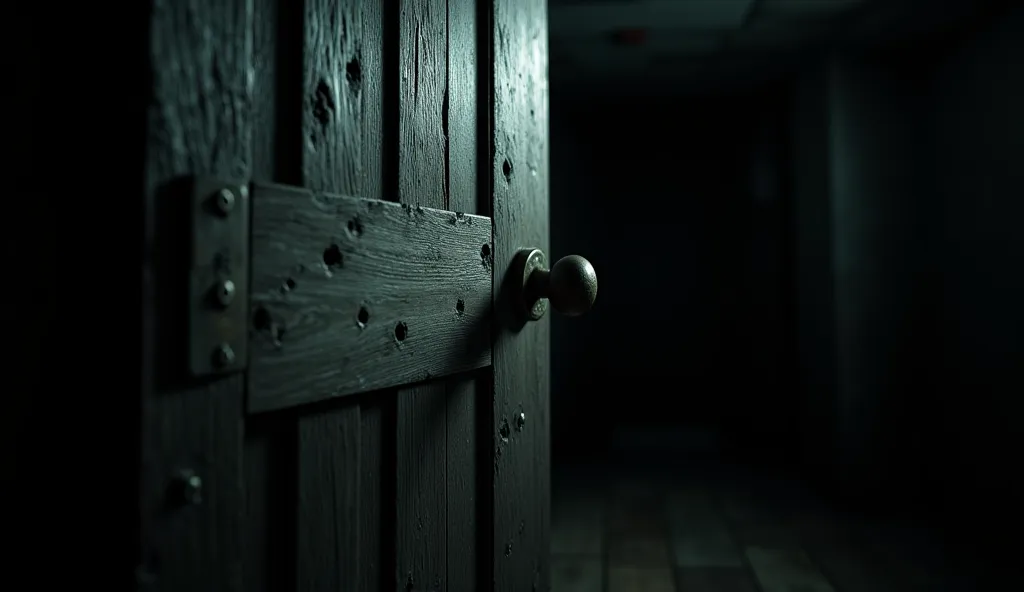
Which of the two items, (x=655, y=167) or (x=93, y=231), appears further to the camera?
(x=655, y=167)

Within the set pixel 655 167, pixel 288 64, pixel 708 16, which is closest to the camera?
pixel 288 64

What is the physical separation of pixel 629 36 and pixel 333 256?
2.60 metres

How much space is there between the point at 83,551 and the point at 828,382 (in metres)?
3.05

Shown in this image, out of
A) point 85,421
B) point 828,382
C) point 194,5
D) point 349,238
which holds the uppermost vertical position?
point 194,5

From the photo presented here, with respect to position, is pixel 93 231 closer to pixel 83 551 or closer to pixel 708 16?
pixel 83 551

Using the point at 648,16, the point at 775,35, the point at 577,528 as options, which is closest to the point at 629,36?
the point at 648,16

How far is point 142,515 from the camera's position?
0.31 m

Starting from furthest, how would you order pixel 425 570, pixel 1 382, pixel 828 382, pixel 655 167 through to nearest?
1. pixel 655 167
2. pixel 828 382
3. pixel 425 570
4. pixel 1 382

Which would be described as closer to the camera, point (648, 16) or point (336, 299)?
point (336, 299)

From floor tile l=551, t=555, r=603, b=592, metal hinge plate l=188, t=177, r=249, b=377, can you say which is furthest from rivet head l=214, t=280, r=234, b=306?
floor tile l=551, t=555, r=603, b=592

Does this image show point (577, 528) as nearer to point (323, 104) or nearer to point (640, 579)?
point (640, 579)

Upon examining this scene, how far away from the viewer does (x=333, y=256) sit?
0.43 meters

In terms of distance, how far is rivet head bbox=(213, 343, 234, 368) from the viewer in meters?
0.34

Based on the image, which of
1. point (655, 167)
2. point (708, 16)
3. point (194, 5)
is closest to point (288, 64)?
point (194, 5)
